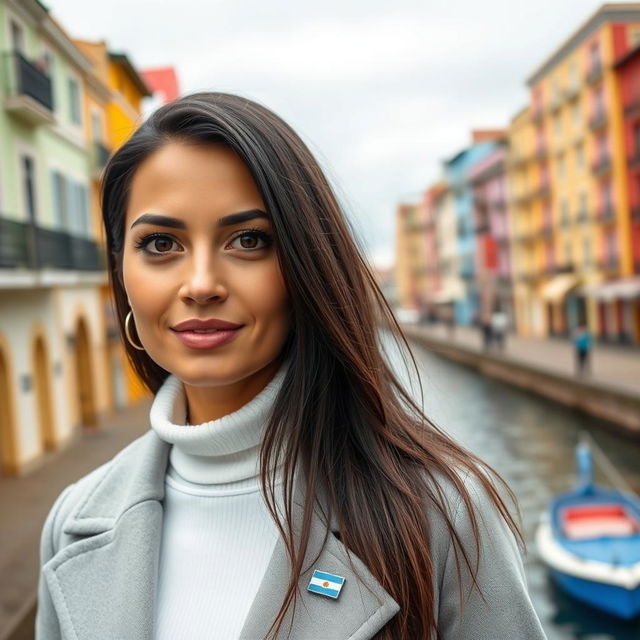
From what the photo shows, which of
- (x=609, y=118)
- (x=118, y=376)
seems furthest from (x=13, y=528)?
(x=609, y=118)

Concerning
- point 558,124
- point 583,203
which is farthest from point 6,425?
point 558,124

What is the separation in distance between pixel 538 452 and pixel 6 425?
1033 centimetres

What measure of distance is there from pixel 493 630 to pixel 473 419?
61.3 feet

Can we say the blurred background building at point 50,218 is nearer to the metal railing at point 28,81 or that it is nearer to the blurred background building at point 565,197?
the metal railing at point 28,81

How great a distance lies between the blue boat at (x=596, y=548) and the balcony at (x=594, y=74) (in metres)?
17.3

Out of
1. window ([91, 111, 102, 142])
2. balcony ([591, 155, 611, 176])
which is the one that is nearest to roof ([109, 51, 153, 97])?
window ([91, 111, 102, 142])

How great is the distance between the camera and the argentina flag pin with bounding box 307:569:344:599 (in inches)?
44.9

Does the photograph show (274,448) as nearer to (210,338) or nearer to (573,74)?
(210,338)

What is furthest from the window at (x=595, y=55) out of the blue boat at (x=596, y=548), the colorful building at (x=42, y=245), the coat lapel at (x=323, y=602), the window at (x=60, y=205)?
the coat lapel at (x=323, y=602)

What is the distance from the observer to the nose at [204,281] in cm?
114

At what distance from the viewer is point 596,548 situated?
8688 millimetres

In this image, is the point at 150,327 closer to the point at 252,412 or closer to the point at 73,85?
the point at 252,412

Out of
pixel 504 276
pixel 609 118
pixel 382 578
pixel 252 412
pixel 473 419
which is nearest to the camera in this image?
pixel 382 578

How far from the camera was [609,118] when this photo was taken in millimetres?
24484
